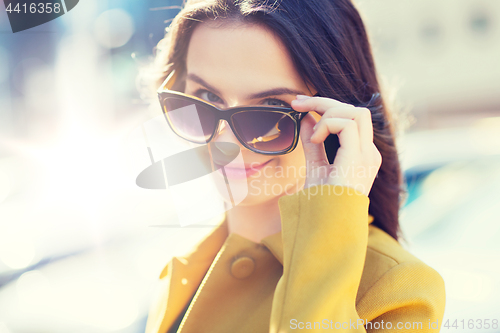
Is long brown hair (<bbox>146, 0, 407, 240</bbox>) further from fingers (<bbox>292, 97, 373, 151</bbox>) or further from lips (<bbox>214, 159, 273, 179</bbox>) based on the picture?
lips (<bbox>214, 159, 273, 179</bbox>)

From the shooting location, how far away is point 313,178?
101cm

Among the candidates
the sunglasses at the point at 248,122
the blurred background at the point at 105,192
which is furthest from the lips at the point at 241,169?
the blurred background at the point at 105,192

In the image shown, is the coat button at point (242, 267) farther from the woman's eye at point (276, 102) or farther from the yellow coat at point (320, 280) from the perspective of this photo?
the woman's eye at point (276, 102)

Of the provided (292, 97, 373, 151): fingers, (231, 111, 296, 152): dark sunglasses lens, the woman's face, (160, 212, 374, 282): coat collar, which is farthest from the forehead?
(160, 212, 374, 282): coat collar

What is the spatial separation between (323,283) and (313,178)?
32 cm

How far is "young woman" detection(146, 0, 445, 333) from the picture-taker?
0.89m

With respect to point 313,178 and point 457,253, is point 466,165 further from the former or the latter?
point 313,178

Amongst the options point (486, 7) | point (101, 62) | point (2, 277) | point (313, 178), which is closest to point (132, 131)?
point (313, 178)

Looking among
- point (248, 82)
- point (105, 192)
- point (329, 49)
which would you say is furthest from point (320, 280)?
point (105, 192)

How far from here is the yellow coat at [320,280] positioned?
84cm

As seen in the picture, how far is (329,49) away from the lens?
123cm

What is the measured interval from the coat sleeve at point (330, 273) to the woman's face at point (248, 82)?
0.28m

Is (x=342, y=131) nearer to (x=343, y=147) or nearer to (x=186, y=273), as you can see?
(x=343, y=147)

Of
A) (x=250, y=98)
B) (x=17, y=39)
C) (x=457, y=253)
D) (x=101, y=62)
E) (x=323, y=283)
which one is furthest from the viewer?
(x=101, y=62)
